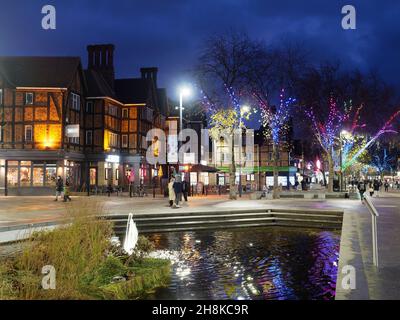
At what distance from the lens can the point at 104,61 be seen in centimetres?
4969

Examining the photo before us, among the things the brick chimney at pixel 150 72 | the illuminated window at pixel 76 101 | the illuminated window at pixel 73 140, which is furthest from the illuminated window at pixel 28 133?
the brick chimney at pixel 150 72

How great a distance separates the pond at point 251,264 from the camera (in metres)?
8.45

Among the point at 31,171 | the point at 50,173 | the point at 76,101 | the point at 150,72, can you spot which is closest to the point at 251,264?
the point at 50,173

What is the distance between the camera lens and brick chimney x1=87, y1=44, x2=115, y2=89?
163ft

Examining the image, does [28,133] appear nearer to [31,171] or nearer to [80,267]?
[31,171]

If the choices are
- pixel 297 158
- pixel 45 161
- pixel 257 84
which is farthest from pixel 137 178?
pixel 297 158

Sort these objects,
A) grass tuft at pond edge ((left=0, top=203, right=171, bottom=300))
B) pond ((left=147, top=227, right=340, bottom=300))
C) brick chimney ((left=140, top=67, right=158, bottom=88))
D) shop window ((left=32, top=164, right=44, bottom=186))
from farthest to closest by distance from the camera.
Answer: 1. brick chimney ((left=140, top=67, right=158, bottom=88))
2. shop window ((left=32, top=164, right=44, bottom=186))
3. pond ((left=147, top=227, right=340, bottom=300))
4. grass tuft at pond edge ((left=0, top=203, right=171, bottom=300))

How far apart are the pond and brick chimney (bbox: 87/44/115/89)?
35871mm

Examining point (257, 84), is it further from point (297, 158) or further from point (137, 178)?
point (297, 158)

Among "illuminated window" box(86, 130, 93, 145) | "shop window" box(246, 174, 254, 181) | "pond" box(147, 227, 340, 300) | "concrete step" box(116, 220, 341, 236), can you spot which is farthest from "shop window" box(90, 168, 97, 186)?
"shop window" box(246, 174, 254, 181)

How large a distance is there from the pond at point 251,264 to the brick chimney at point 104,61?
1412 inches

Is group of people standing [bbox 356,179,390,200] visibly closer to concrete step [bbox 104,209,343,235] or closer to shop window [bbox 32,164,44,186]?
concrete step [bbox 104,209,343,235]

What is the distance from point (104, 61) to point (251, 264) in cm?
4268

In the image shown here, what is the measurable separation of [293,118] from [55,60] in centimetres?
2256
